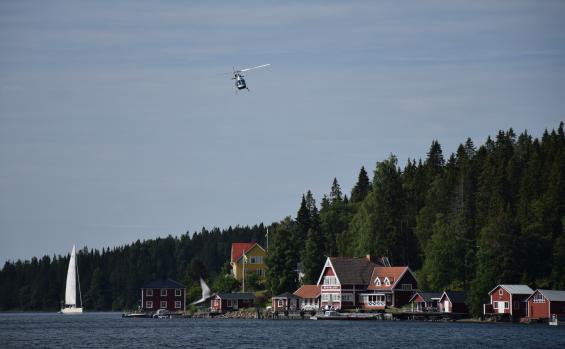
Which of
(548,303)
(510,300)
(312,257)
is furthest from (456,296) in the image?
(312,257)

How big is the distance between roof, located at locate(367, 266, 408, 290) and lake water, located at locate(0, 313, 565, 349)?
1429 cm

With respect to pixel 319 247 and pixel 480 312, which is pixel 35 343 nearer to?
pixel 480 312

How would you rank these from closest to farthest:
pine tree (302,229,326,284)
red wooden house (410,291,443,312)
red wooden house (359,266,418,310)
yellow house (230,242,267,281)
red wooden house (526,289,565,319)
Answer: red wooden house (526,289,565,319) < red wooden house (410,291,443,312) < red wooden house (359,266,418,310) < pine tree (302,229,326,284) < yellow house (230,242,267,281)

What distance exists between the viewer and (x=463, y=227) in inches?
5182

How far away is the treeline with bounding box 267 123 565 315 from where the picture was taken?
114 metres

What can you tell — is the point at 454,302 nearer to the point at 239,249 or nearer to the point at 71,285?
the point at 239,249

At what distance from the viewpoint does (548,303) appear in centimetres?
10906

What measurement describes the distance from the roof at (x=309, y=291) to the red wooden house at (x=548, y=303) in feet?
110

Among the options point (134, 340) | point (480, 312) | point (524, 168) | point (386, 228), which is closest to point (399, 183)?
point (386, 228)

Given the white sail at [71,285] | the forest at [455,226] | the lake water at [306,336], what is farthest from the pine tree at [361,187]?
the lake water at [306,336]

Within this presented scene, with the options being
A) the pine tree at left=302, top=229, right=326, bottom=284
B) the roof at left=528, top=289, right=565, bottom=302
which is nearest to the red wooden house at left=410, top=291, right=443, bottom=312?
the roof at left=528, top=289, right=565, bottom=302

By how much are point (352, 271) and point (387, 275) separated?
5.35m

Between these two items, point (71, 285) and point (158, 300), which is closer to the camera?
point (158, 300)

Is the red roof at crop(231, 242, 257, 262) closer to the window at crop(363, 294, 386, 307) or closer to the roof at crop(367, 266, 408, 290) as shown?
the window at crop(363, 294, 386, 307)
